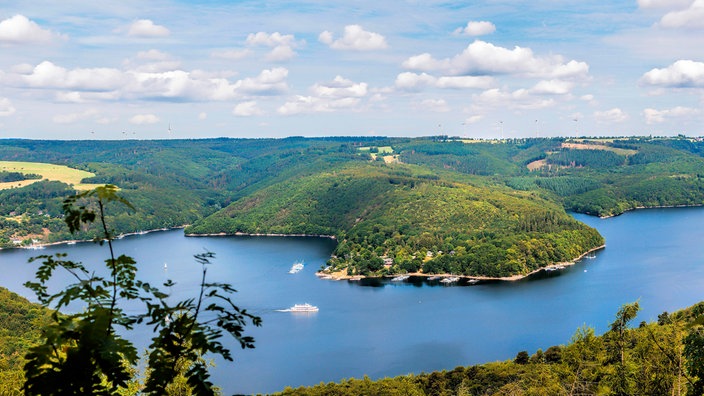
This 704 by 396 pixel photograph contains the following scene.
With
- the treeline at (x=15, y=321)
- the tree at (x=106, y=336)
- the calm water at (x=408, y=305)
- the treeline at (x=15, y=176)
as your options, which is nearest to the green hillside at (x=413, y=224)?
the calm water at (x=408, y=305)

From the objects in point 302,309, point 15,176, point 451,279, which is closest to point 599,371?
point 302,309

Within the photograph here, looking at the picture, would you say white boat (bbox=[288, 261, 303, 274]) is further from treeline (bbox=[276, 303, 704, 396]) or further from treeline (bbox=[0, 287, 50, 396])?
treeline (bbox=[276, 303, 704, 396])

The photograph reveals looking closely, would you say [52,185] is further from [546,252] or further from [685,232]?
[685,232]

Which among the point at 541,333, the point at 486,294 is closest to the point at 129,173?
the point at 486,294

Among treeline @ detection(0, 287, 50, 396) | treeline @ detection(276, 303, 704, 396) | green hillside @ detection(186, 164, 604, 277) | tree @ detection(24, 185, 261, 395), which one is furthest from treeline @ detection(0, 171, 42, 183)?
tree @ detection(24, 185, 261, 395)

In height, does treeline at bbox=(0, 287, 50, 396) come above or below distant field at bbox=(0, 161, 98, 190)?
below

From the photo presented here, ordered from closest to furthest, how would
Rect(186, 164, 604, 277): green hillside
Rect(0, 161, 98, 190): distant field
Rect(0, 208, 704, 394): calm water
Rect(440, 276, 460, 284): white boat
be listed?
Rect(0, 208, 704, 394): calm water, Rect(440, 276, 460, 284): white boat, Rect(186, 164, 604, 277): green hillside, Rect(0, 161, 98, 190): distant field
